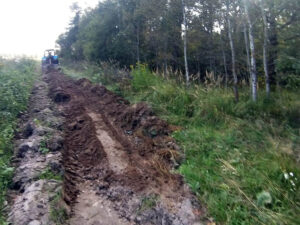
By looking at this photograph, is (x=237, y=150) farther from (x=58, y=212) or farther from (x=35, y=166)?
(x=35, y=166)

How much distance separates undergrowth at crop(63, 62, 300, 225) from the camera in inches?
140

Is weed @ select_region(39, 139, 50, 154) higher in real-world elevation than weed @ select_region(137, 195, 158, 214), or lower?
higher

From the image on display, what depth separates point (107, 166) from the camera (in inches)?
207

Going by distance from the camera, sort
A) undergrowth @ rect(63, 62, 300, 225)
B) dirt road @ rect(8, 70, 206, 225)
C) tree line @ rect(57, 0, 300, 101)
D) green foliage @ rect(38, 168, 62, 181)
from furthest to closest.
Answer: tree line @ rect(57, 0, 300, 101) < green foliage @ rect(38, 168, 62, 181) < dirt road @ rect(8, 70, 206, 225) < undergrowth @ rect(63, 62, 300, 225)

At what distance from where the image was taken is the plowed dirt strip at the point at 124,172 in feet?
12.9

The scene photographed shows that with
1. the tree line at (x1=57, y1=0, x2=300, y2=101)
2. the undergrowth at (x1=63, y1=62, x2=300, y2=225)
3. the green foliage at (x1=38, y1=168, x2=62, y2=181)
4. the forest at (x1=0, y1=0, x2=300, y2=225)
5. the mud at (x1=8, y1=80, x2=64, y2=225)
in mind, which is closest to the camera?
the undergrowth at (x1=63, y1=62, x2=300, y2=225)

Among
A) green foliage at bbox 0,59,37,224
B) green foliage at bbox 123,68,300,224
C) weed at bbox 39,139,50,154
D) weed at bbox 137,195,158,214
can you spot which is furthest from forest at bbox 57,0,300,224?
green foliage at bbox 0,59,37,224

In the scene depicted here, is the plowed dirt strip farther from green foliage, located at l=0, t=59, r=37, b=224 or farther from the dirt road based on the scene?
green foliage, located at l=0, t=59, r=37, b=224

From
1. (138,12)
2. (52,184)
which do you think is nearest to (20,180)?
(52,184)

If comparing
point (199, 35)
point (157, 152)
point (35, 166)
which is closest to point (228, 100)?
point (157, 152)

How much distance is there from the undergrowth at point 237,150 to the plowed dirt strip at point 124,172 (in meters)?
0.35

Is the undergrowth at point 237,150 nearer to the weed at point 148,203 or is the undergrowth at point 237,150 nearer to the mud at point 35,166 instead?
the weed at point 148,203

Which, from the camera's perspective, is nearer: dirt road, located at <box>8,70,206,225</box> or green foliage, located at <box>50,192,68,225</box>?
green foliage, located at <box>50,192,68,225</box>

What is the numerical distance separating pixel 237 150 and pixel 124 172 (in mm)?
2203
